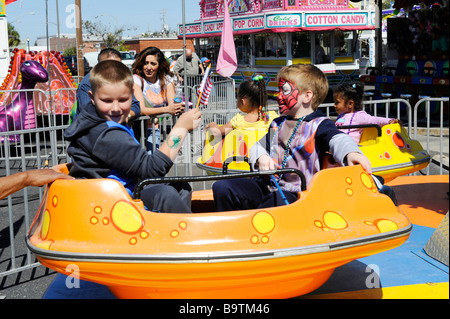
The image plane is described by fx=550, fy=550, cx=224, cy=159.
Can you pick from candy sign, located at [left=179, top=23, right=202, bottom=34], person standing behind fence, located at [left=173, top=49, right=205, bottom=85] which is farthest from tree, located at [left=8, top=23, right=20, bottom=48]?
person standing behind fence, located at [left=173, top=49, right=205, bottom=85]

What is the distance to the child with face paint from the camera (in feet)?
9.69

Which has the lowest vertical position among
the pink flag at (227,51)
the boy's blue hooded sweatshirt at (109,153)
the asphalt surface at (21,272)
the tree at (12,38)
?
the asphalt surface at (21,272)

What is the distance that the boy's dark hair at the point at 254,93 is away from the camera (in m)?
4.91

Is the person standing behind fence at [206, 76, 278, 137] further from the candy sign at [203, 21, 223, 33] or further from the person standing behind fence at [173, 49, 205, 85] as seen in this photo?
the candy sign at [203, 21, 223, 33]

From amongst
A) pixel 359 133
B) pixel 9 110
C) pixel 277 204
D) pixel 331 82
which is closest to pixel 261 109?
pixel 359 133

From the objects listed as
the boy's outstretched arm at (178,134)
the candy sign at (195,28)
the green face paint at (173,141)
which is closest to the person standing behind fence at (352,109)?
the boy's outstretched arm at (178,134)

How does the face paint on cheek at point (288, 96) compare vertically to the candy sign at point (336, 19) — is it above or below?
below

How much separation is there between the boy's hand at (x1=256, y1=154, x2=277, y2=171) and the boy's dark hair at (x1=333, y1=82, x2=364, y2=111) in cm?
267

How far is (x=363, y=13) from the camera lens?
62.2ft

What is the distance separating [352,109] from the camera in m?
5.64

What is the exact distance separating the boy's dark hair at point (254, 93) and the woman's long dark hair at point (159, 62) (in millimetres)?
982

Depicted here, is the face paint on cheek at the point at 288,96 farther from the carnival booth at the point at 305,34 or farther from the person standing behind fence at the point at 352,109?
the carnival booth at the point at 305,34

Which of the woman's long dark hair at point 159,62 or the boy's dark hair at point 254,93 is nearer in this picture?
the boy's dark hair at point 254,93
